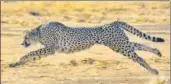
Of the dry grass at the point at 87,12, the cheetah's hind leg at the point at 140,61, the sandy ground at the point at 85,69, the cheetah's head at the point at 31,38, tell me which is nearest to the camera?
the sandy ground at the point at 85,69

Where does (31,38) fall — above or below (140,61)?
above

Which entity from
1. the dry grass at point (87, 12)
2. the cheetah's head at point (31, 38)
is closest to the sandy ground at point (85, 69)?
the cheetah's head at point (31, 38)

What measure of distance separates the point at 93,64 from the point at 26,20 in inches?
247

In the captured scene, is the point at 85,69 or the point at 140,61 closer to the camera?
the point at 140,61

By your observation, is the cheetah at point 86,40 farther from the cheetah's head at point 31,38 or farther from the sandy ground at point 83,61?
the sandy ground at point 83,61

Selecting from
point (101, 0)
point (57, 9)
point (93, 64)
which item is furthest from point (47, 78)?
point (101, 0)

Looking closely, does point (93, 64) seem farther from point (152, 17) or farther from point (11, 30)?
point (152, 17)

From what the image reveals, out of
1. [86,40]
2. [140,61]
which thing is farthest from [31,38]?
[140,61]

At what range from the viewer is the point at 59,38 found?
32.4 feet

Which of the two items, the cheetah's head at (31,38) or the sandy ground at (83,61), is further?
the cheetah's head at (31,38)

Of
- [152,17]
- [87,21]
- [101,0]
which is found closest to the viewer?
[87,21]

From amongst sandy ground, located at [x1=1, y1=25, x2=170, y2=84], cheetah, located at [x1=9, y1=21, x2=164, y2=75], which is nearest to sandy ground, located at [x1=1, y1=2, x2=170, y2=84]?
sandy ground, located at [x1=1, y1=25, x2=170, y2=84]

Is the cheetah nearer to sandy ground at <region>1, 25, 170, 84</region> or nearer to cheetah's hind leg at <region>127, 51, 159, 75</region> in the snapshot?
cheetah's hind leg at <region>127, 51, 159, 75</region>

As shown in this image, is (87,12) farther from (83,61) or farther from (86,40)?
(86,40)
